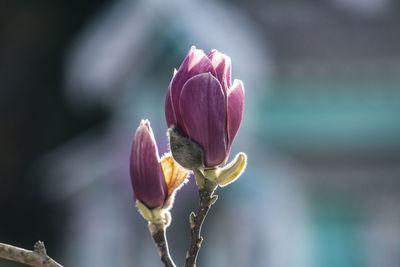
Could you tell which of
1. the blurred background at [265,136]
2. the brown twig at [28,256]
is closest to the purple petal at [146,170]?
the brown twig at [28,256]

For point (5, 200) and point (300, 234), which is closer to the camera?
point (300, 234)

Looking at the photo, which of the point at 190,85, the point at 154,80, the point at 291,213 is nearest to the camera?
the point at 190,85

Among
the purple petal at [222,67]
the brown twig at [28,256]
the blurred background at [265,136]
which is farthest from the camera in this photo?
the blurred background at [265,136]

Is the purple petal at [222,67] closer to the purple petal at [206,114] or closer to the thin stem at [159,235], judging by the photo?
the purple petal at [206,114]

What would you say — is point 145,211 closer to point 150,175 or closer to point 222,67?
point 150,175

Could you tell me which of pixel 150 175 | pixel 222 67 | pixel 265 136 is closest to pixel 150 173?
pixel 150 175

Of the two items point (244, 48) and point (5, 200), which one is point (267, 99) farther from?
point (5, 200)

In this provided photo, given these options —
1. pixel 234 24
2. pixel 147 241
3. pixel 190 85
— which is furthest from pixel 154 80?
pixel 190 85
